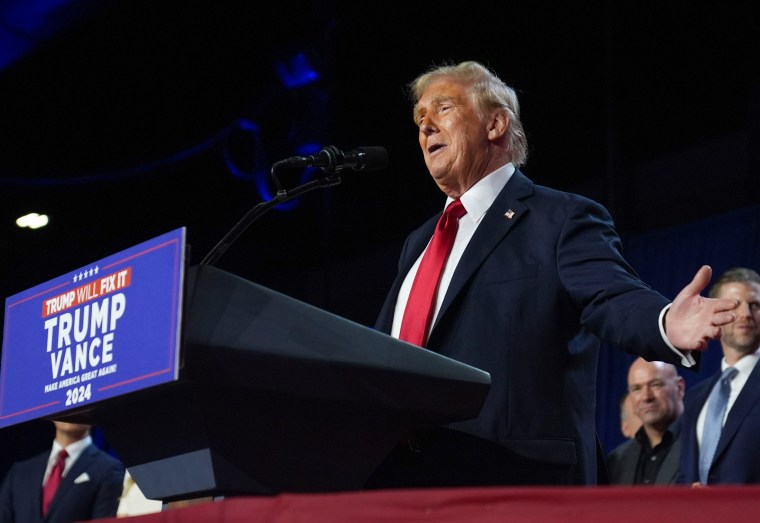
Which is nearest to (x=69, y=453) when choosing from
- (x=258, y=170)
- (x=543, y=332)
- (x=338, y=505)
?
(x=258, y=170)

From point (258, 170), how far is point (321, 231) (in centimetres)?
137

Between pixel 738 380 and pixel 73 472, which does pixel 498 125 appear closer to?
pixel 738 380

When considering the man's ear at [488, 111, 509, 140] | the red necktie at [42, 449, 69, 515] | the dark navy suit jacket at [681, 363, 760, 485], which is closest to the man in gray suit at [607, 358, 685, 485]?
the dark navy suit jacket at [681, 363, 760, 485]

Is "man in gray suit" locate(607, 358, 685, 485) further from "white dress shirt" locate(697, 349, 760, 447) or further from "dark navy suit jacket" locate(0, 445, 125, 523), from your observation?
"dark navy suit jacket" locate(0, 445, 125, 523)

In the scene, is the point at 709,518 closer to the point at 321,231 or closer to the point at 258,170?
the point at 258,170

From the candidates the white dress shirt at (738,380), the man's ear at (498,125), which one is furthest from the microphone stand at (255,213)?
the white dress shirt at (738,380)

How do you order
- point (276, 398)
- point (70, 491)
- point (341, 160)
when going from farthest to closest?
point (70, 491)
point (341, 160)
point (276, 398)

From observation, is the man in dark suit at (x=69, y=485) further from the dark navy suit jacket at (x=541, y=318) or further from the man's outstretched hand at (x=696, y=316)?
the man's outstretched hand at (x=696, y=316)

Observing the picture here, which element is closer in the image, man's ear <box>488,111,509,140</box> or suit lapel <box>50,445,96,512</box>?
man's ear <box>488,111,509,140</box>

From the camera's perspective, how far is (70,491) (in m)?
4.05

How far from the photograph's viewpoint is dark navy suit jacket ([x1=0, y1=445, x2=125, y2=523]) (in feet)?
13.1

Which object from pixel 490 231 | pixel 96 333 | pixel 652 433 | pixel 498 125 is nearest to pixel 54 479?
pixel 652 433

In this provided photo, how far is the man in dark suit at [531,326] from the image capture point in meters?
1.32

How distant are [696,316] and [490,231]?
1.54 feet
